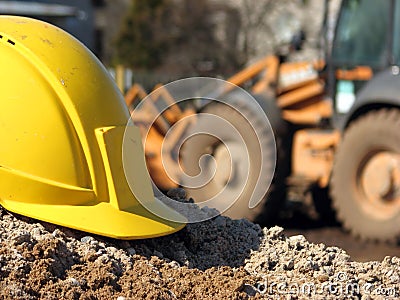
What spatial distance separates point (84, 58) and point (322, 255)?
142cm

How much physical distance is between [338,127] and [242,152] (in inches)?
43.5

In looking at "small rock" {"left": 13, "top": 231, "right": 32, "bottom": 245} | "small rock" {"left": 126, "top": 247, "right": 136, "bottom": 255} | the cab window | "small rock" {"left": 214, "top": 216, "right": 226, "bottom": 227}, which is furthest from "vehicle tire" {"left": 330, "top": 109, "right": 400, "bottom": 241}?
"small rock" {"left": 13, "top": 231, "right": 32, "bottom": 245}

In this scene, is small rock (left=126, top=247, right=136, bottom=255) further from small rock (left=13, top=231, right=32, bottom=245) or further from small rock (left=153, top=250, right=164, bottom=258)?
small rock (left=13, top=231, right=32, bottom=245)

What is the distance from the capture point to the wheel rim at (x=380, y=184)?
286 inches

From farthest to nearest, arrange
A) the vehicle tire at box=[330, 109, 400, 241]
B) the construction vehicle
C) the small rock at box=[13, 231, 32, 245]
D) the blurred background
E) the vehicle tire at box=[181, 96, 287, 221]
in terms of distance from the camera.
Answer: the blurred background, the vehicle tire at box=[181, 96, 287, 221], the construction vehicle, the vehicle tire at box=[330, 109, 400, 241], the small rock at box=[13, 231, 32, 245]

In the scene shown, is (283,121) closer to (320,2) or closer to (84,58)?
(84,58)

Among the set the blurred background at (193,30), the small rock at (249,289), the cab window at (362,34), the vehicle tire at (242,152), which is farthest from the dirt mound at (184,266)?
the blurred background at (193,30)

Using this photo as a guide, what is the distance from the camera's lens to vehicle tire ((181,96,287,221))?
304 inches

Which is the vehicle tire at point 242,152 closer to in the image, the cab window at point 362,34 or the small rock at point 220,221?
the cab window at point 362,34

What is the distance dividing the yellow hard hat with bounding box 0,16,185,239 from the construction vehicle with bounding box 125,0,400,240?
159 inches

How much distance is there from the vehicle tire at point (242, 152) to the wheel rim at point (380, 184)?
3.02 feet

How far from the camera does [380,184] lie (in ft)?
24.2

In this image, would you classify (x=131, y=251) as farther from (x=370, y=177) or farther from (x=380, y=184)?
(x=370, y=177)

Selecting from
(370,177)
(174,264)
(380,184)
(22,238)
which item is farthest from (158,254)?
(370,177)
